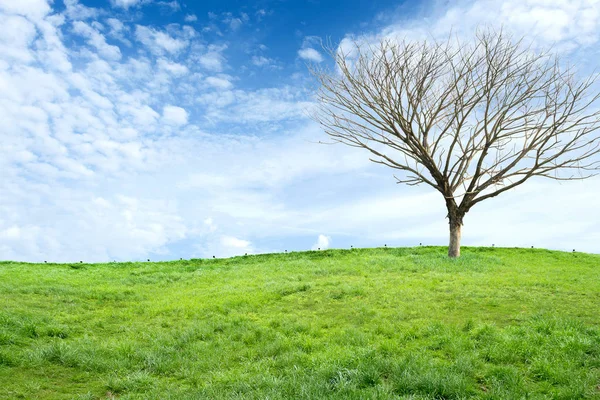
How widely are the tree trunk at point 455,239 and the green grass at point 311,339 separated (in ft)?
18.5

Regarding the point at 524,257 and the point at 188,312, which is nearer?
the point at 188,312

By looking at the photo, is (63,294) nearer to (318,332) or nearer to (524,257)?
(318,332)

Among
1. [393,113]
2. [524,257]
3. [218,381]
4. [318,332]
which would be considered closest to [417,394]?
[218,381]

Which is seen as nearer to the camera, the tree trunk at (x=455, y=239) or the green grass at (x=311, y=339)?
the green grass at (x=311, y=339)

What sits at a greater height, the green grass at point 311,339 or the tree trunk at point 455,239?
the tree trunk at point 455,239

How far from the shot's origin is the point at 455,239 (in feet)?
79.4

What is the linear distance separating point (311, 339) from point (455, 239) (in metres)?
17.2

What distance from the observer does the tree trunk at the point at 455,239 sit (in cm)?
2414

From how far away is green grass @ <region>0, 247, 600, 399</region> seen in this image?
6.52 meters

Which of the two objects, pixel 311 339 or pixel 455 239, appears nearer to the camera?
pixel 311 339

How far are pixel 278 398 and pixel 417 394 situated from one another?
1795 mm

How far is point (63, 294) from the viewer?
1609 centimetres

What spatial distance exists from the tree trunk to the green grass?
5.62 metres

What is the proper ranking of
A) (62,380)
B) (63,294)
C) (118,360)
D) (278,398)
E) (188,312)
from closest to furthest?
(278,398)
(62,380)
(118,360)
(188,312)
(63,294)
